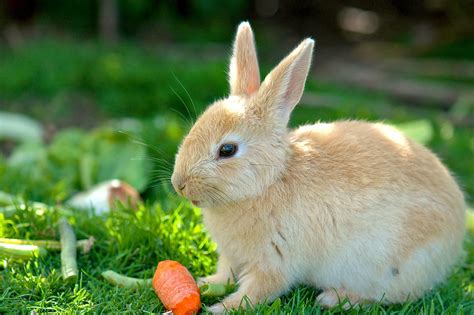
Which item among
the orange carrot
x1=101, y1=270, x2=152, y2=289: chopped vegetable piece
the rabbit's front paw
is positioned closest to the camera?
the orange carrot

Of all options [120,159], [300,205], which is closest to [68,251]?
[300,205]

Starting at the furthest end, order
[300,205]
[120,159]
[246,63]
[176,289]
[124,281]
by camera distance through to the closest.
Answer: [120,159] → [246,63] → [124,281] → [300,205] → [176,289]

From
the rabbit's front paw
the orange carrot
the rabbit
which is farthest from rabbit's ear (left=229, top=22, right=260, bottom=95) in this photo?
the rabbit's front paw

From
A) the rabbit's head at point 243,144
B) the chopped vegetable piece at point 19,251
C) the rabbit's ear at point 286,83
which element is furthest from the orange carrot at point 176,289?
the rabbit's ear at point 286,83

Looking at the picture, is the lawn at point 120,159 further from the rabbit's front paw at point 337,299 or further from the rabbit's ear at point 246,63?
the rabbit's ear at point 246,63

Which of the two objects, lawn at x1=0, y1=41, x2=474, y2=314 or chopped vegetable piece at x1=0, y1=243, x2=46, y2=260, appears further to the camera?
chopped vegetable piece at x1=0, y1=243, x2=46, y2=260

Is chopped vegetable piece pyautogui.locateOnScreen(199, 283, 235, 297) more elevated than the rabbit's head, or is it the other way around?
the rabbit's head

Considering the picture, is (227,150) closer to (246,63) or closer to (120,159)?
(246,63)

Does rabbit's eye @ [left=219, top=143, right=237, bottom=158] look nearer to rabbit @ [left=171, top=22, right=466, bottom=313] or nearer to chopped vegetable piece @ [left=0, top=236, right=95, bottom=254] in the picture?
rabbit @ [left=171, top=22, right=466, bottom=313]
